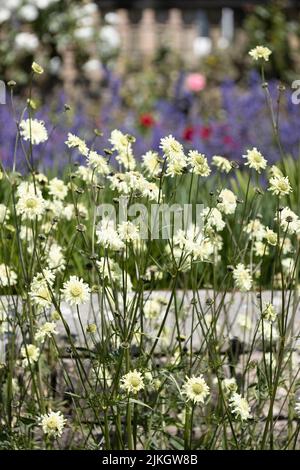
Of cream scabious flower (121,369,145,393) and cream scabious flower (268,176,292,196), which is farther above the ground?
cream scabious flower (268,176,292,196)

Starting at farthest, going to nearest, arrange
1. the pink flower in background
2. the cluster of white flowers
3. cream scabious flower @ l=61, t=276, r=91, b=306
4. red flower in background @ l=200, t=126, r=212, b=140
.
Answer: the pink flower in background, red flower in background @ l=200, t=126, r=212, b=140, the cluster of white flowers, cream scabious flower @ l=61, t=276, r=91, b=306

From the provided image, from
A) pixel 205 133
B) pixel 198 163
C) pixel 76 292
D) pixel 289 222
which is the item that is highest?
pixel 205 133

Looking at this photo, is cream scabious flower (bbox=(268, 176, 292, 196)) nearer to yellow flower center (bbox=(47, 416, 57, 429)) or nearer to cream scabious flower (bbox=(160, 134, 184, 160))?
cream scabious flower (bbox=(160, 134, 184, 160))

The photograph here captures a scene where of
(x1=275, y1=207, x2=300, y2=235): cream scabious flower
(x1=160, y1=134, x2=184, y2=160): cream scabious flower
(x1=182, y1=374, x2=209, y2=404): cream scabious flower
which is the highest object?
(x1=160, y1=134, x2=184, y2=160): cream scabious flower

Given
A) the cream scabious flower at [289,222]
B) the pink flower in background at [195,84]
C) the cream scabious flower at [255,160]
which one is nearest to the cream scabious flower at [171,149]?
the cream scabious flower at [255,160]

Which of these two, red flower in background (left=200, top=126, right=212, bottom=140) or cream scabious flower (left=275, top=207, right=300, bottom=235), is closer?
cream scabious flower (left=275, top=207, right=300, bottom=235)

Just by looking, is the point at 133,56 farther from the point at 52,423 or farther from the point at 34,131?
the point at 52,423

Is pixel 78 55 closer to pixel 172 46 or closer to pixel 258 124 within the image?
pixel 172 46

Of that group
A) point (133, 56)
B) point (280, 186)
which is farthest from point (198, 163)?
point (133, 56)

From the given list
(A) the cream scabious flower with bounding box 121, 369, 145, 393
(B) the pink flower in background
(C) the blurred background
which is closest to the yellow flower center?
(A) the cream scabious flower with bounding box 121, 369, 145, 393

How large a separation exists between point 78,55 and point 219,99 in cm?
139

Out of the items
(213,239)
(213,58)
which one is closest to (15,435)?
(213,239)

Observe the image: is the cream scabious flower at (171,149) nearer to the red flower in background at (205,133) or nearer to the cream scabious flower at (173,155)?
the cream scabious flower at (173,155)

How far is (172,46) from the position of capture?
9000mm
